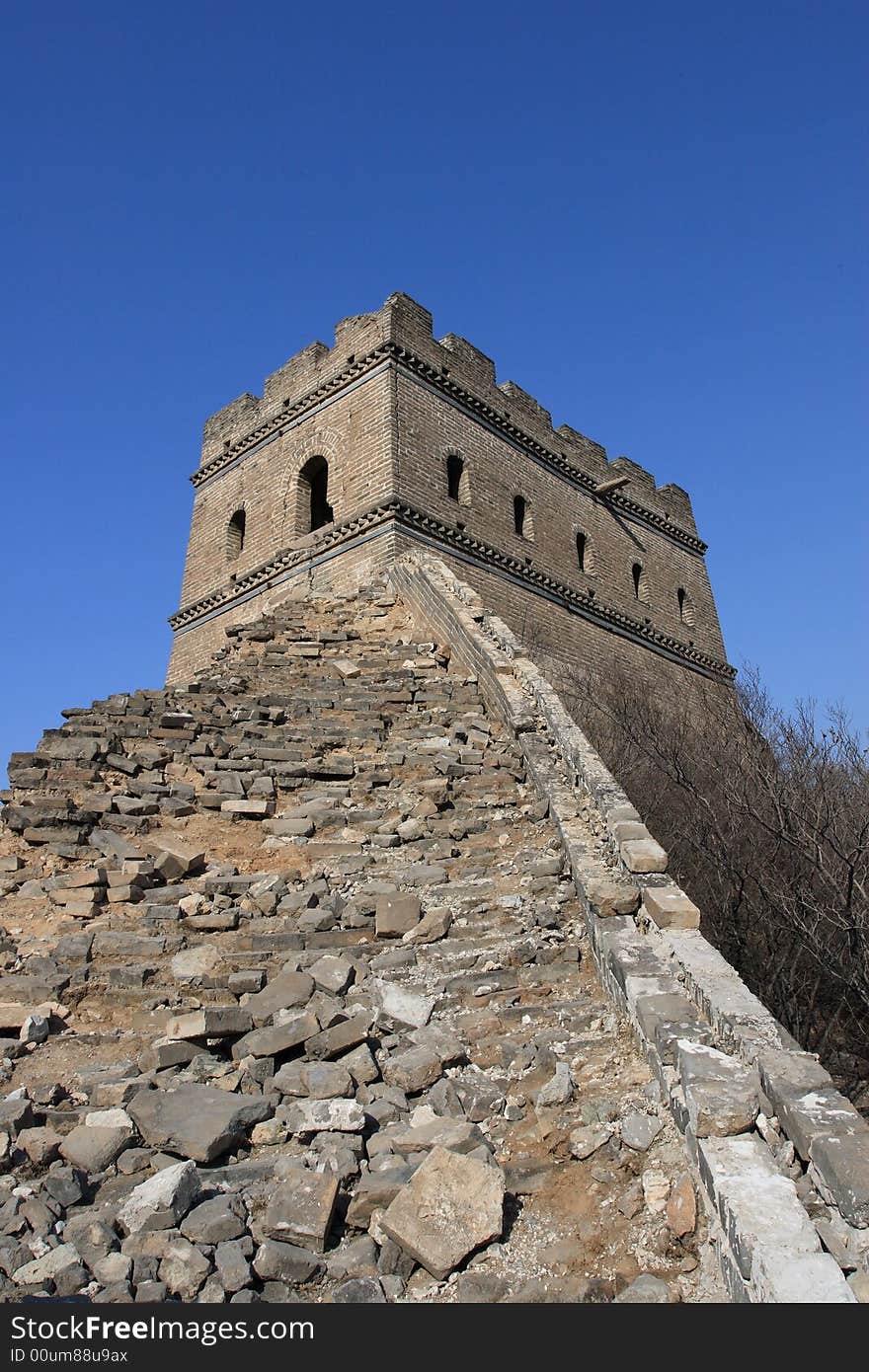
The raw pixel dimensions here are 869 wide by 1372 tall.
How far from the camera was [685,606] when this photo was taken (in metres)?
23.2

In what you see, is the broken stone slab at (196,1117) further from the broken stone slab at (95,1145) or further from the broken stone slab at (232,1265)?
the broken stone slab at (232,1265)

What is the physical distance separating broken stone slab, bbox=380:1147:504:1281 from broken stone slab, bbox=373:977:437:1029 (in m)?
1.32

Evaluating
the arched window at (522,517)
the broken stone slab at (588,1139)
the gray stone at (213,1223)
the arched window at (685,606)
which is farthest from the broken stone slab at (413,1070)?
the arched window at (685,606)

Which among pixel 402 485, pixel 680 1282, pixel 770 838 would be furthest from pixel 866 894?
pixel 402 485

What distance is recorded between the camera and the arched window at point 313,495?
1678cm

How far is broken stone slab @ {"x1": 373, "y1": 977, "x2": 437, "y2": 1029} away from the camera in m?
4.48

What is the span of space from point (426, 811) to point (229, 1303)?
14.4 ft

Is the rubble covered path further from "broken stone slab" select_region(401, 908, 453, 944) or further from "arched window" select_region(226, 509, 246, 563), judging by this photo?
"arched window" select_region(226, 509, 246, 563)

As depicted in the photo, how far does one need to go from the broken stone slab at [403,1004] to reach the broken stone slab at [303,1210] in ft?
4.34

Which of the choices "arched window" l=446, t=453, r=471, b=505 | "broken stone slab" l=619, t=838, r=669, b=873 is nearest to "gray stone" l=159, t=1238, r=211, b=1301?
"broken stone slab" l=619, t=838, r=669, b=873

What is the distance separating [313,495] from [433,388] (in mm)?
→ 3548

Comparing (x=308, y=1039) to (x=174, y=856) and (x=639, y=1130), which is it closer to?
(x=639, y=1130)

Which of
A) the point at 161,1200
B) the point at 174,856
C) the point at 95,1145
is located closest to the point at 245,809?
the point at 174,856

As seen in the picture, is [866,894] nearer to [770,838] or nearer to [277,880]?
[770,838]
